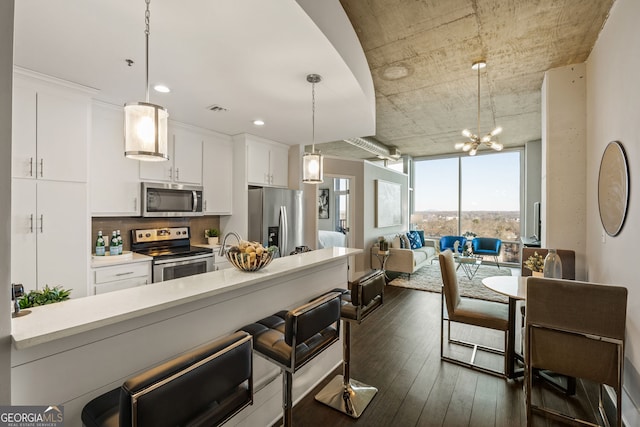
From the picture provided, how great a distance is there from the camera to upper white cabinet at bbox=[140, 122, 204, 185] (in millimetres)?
3383

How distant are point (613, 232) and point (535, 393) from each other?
57.0 inches

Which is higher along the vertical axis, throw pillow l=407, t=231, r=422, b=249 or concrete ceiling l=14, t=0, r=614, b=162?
concrete ceiling l=14, t=0, r=614, b=162

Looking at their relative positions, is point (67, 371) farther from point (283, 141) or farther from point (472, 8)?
point (283, 141)

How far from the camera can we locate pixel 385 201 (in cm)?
645

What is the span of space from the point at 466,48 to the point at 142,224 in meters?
Answer: 4.23

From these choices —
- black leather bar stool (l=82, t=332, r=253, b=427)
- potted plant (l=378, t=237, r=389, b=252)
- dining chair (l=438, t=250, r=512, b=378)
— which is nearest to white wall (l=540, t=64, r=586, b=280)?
dining chair (l=438, t=250, r=512, b=378)

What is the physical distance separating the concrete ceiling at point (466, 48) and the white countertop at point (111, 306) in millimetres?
2292

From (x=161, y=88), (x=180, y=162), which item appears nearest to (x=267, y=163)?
(x=180, y=162)

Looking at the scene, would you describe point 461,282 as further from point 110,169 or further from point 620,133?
point 110,169

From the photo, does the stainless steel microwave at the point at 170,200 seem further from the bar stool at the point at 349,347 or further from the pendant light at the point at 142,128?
the bar stool at the point at 349,347

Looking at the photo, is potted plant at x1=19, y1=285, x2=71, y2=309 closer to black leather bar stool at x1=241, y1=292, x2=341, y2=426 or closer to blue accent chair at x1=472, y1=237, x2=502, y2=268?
black leather bar stool at x1=241, y1=292, x2=341, y2=426

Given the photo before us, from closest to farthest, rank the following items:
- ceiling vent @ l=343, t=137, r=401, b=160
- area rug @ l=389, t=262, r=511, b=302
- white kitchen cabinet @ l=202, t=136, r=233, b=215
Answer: white kitchen cabinet @ l=202, t=136, r=233, b=215 → area rug @ l=389, t=262, r=511, b=302 → ceiling vent @ l=343, t=137, r=401, b=160

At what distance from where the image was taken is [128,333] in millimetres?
1212

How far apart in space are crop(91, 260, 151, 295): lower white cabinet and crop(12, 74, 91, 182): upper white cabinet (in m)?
0.91
